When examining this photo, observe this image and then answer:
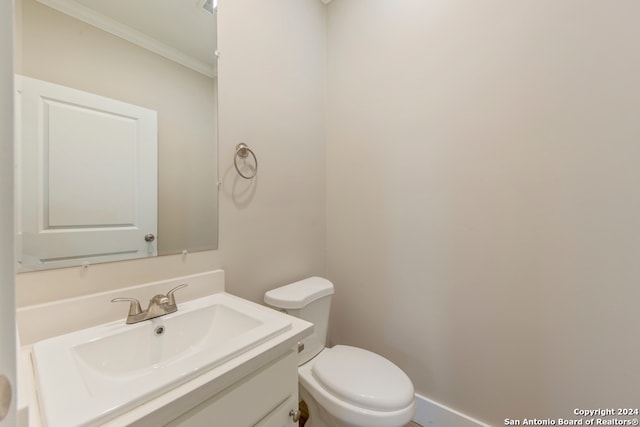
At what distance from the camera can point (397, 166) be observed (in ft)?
4.61

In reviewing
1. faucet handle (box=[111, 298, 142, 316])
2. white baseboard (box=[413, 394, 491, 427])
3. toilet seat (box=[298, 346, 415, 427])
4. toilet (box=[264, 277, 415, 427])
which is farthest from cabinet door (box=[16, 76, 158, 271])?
white baseboard (box=[413, 394, 491, 427])

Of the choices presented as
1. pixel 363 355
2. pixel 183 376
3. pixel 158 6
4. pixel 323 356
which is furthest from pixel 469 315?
pixel 158 6

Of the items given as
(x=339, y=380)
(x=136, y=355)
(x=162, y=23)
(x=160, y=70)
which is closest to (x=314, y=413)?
(x=339, y=380)

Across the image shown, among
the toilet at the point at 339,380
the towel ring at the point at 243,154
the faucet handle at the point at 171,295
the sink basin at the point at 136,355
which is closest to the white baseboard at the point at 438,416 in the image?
the toilet at the point at 339,380

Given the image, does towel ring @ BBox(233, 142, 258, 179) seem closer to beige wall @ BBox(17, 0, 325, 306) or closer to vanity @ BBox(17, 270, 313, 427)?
beige wall @ BBox(17, 0, 325, 306)

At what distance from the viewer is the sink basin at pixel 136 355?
48cm

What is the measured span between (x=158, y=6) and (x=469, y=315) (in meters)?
1.91

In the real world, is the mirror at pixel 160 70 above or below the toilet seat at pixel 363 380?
above

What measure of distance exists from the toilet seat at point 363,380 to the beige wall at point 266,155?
0.48 meters

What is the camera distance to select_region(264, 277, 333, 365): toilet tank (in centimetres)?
121

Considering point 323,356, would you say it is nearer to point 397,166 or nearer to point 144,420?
point 144,420

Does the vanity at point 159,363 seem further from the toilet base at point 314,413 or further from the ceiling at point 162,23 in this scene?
the ceiling at point 162,23

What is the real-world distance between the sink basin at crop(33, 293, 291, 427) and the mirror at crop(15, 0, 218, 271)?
268mm

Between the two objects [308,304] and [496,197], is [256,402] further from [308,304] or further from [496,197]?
[496,197]
